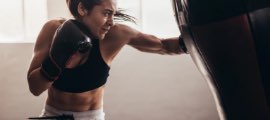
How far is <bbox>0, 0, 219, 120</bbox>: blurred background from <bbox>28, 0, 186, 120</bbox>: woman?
2.21 feet

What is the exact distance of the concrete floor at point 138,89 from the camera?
7.04 feet

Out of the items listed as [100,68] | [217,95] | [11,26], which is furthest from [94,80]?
[11,26]

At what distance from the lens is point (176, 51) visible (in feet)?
4.64

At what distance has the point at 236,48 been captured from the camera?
619mm

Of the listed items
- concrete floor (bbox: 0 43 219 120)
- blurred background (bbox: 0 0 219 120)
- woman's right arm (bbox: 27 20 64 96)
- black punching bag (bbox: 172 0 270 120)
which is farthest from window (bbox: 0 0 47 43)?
black punching bag (bbox: 172 0 270 120)

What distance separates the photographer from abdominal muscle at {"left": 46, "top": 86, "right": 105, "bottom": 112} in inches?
56.1

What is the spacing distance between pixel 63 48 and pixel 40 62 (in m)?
0.19

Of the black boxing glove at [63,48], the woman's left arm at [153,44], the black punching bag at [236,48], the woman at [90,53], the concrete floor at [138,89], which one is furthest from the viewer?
the concrete floor at [138,89]

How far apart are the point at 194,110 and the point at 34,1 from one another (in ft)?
3.97

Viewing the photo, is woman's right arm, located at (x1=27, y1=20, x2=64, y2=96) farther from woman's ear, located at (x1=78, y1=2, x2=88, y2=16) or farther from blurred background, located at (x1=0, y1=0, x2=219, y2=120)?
blurred background, located at (x1=0, y1=0, x2=219, y2=120)

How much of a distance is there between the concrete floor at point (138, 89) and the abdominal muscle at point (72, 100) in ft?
2.33

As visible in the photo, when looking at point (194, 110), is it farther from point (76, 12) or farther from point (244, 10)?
point (244, 10)

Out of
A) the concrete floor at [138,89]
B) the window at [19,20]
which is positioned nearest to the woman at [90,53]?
the concrete floor at [138,89]

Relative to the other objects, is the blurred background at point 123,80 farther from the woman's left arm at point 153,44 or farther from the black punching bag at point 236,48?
the black punching bag at point 236,48
